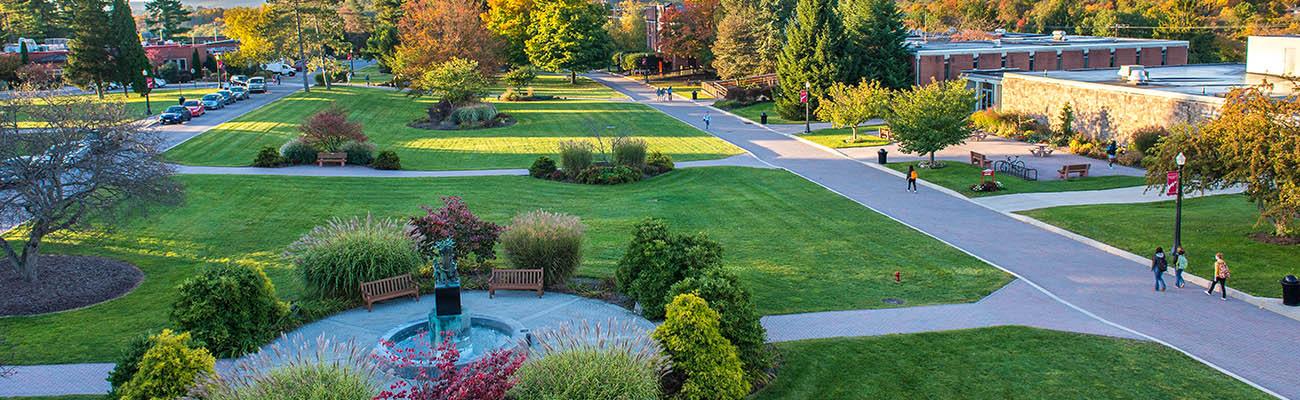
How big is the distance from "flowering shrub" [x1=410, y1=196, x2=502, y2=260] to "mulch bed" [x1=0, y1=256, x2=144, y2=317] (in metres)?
6.43

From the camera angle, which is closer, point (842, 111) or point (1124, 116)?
point (1124, 116)

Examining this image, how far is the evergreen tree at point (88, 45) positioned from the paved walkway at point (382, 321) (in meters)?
55.1

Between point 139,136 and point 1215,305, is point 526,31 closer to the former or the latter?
point 139,136

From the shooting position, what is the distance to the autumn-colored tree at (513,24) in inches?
3433

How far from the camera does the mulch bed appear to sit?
65.2 feet

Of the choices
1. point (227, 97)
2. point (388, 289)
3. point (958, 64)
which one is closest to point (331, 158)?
point (388, 289)

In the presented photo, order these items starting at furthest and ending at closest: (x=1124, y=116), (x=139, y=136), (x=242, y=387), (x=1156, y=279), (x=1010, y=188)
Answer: (x=1124, y=116)
(x=1010, y=188)
(x=139, y=136)
(x=1156, y=279)
(x=242, y=387)

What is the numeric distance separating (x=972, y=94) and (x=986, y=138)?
7893 millimetres

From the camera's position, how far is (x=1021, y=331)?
1808 cm

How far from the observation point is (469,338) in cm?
1705

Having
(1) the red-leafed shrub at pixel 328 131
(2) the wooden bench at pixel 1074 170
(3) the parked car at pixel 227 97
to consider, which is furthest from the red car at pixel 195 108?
(2) the wooden bench at pixel 1074 170

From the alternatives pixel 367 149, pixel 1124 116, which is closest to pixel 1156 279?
pixel 1124 116

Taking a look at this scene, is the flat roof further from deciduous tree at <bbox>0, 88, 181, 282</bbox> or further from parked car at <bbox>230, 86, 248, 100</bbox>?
parked car at <bbox>230, 86, 248, 100</bbox>

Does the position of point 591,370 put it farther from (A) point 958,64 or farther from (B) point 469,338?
(A) point 958,64
